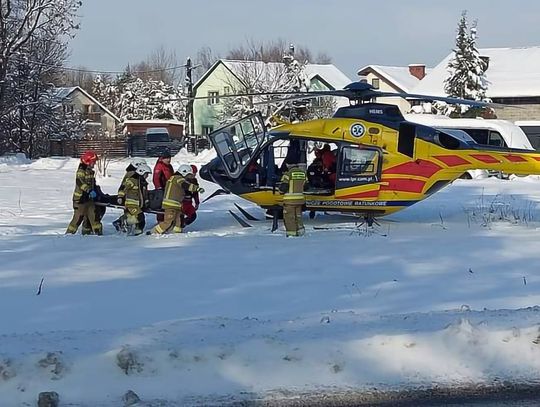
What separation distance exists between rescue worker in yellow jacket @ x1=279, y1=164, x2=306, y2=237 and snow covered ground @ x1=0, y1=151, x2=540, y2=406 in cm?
31

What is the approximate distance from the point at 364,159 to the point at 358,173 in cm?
28

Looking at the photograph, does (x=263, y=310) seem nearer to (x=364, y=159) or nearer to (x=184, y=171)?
(x=184, y=171)

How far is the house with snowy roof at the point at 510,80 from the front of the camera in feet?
178

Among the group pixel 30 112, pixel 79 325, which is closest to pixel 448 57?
pixel 30 112

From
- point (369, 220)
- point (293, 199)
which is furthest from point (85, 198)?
point (369, 220)

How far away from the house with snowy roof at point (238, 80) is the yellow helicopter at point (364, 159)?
160 feet

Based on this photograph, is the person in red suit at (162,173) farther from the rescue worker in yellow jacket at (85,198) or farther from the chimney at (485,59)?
the chimney at (485,59)

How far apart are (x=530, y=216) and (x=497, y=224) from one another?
1.65m

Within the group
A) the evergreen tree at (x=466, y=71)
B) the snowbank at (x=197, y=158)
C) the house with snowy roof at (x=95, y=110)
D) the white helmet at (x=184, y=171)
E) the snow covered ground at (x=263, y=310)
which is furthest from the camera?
the house with snowy roof at (x=95, y=110)

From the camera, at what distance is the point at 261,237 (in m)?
13.4

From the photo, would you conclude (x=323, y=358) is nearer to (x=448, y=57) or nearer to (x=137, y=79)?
(x=448, y=57)

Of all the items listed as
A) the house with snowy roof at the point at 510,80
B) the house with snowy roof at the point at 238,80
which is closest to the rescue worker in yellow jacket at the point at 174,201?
the house with snowy roof at the point at 510,80

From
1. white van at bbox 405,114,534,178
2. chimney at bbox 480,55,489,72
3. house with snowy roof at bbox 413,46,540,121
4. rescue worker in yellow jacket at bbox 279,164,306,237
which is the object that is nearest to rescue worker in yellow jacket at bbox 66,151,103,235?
rescue worker in yellow jacket at bbox 279,164,306,237

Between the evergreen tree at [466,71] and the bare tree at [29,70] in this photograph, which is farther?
the evergreen tree at [466,71]
